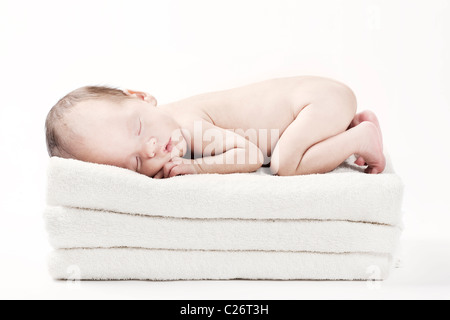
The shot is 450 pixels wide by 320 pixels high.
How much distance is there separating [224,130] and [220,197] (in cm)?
33

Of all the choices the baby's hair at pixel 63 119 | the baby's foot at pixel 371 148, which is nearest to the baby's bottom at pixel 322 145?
the baby's foot at pixel 371 148

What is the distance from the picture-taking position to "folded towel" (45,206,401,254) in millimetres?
1426

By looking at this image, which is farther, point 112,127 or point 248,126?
point 248,126

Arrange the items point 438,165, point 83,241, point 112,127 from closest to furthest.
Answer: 1. point 83,241
2. point 112,127
3. point 438,165

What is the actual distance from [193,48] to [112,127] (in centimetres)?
78

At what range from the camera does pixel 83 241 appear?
1.43 metres

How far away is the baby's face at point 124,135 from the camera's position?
5.08 ft

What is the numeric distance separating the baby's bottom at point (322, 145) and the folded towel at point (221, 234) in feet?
0.78

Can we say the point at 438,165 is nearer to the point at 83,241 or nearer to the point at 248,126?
the point at 248,126

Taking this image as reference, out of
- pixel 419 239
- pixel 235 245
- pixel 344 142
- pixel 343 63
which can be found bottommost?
pixel 419 239

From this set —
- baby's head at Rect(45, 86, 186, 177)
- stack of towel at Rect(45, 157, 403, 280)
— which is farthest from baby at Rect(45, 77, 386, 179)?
stack of towel at Rect(45, 157, 403, 280)

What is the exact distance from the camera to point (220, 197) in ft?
4.66

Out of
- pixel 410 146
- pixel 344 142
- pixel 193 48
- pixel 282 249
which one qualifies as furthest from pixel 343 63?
pixel 282 249

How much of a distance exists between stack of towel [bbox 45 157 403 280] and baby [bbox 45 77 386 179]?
0.14 m
